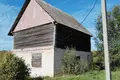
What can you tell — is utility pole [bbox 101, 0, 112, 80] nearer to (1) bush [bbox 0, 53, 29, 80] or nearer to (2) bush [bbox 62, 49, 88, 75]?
(1) bush [bbox 0, 53, 29, 80]

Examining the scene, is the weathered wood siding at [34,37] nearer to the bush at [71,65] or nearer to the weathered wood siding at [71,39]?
the weathered wood siding at [71,39]

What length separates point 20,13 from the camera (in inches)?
909

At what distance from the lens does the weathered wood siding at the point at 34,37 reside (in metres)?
19.3

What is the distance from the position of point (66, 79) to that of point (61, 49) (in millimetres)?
4933

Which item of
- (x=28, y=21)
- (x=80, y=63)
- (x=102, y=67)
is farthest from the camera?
(x=102, y=67)

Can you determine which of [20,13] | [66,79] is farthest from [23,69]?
[20,13]

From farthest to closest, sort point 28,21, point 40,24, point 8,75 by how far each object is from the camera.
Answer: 1. point 28,21
2. point 40,24
3. point 8,75

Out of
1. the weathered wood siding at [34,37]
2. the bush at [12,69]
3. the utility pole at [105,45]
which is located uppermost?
the weathered wood siding at [34,37]

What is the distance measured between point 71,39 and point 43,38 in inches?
123

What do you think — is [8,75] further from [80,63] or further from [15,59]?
[80,63]

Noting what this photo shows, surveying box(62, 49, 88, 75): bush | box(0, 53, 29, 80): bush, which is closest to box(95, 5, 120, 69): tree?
box(62, 49, 88, 75): bush

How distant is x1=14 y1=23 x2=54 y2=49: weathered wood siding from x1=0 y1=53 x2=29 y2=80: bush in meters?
4.65

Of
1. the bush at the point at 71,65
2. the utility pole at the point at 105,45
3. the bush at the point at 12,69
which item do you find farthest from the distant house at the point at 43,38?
the utility pole at the point at 105,45

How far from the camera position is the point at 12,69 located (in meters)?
14.5
